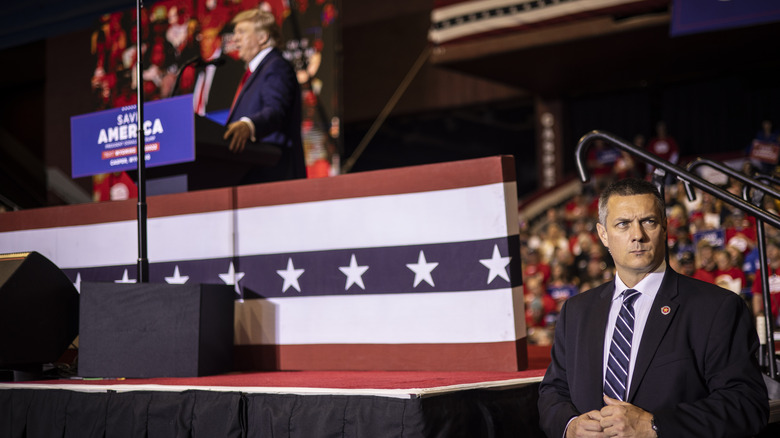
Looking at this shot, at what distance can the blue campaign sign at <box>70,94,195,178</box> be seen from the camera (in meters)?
3.61

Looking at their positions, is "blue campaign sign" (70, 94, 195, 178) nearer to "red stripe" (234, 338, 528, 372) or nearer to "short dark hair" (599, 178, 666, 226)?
"red stripe" (234, 338, 528, 372)

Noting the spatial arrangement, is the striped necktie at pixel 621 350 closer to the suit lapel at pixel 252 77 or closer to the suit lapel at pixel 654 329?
the suit lapel at pixel 654 329

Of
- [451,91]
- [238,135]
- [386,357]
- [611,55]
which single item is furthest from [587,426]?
[451,91]

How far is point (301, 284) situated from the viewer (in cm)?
363

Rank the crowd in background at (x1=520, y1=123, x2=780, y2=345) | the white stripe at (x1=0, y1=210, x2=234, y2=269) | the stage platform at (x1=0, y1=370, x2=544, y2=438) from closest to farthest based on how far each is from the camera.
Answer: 1. the stage platform at (x1=0, y1=370, x2=544, y2=438)
2. the white stripe at (x1=0, y1=210, x2=234, y2=269)
3. the crowd in background at (x1=520, y1=123, x2=780, y2=345)

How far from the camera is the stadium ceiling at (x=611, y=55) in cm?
1192

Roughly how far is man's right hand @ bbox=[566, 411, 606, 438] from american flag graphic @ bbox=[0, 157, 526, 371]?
900 mm

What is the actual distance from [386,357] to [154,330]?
39.7 inches

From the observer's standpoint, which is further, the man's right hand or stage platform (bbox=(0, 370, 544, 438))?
stage platform (bbox=(0, 370, 544, 438))

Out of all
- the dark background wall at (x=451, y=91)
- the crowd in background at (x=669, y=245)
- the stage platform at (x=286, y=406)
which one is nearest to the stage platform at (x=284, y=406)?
the stage platform at (x=286, y=406)

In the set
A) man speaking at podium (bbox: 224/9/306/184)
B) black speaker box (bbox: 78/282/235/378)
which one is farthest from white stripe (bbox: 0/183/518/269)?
man speaking at podium (bbox: 224/9/306/184)

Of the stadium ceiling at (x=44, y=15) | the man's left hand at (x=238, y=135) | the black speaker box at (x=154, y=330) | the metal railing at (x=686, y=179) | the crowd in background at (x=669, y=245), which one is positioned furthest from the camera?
the crowd in background at (x=669, y=245)

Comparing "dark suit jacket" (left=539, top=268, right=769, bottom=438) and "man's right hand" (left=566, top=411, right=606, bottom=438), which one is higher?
"dark suit jacket" (left=539, top=268, right=769, bottom=438)

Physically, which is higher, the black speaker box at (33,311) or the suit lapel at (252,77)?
the suit lapel at (252,77)
